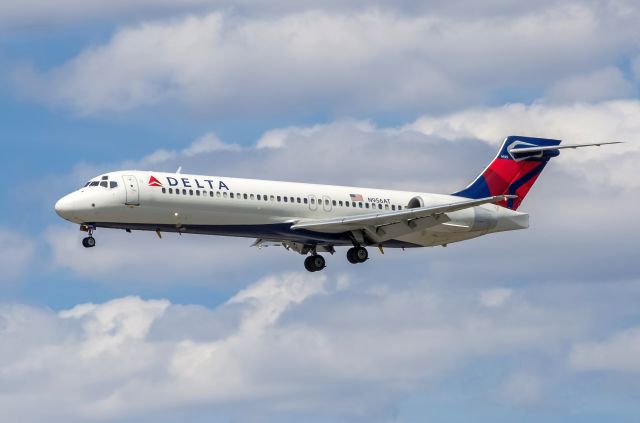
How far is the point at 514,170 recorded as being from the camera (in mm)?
88938

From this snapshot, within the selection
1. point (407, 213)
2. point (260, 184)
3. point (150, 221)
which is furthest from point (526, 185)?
point (150, 221)

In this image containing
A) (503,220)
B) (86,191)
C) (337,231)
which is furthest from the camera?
(503,220)

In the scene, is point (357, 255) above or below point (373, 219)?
below

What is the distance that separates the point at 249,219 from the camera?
7775cm

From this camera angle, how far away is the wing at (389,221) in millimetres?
79375

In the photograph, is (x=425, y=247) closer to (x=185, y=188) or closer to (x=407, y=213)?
(x=407, y=213)

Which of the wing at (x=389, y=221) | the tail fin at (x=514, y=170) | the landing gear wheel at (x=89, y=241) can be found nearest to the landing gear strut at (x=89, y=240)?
the landing gear wheel at (x=89, y=241)

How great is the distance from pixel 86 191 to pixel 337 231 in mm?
13187

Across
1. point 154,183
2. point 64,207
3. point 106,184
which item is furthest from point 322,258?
point 64,207

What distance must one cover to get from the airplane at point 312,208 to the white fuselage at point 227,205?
0.05m

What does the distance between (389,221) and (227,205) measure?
28.2ft

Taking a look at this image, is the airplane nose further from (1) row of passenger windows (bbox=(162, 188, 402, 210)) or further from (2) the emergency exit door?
(1) row of passenger windows (bbox=(162, 188, 402, 210))

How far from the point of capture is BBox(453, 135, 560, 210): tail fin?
88250mm

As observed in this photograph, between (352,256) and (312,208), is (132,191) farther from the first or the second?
(352,256)
